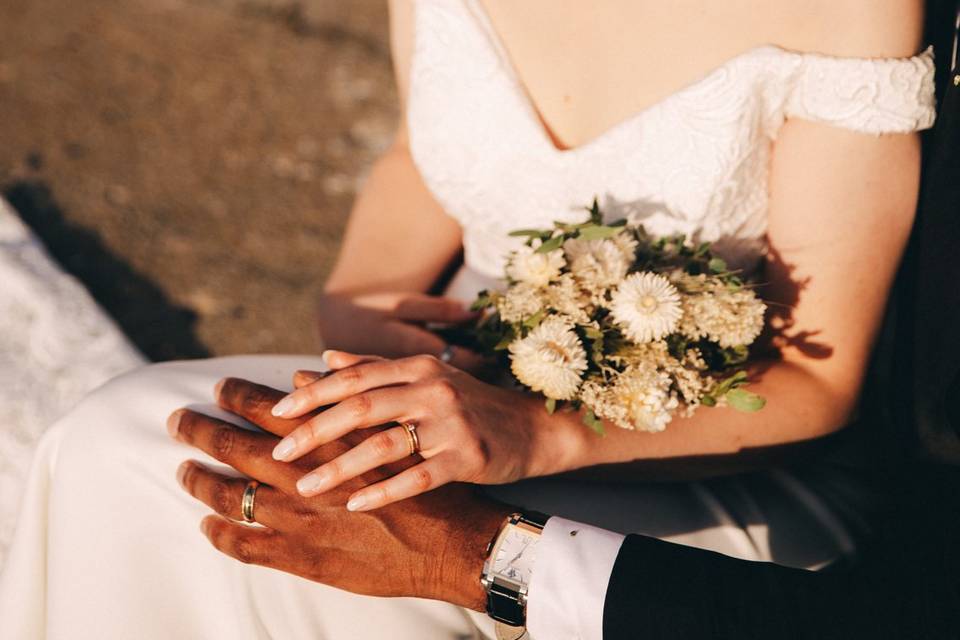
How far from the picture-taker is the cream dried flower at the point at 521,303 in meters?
1.32

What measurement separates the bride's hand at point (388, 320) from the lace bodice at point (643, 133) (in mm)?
196

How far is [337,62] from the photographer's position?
4.21 m

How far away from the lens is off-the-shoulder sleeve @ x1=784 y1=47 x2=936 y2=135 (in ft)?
4.31

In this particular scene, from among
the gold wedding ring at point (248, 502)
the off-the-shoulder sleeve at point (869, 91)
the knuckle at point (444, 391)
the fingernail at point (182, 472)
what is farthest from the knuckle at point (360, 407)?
the off-the-shoulder sleeve at point (869, 91)

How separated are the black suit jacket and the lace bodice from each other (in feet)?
0.47

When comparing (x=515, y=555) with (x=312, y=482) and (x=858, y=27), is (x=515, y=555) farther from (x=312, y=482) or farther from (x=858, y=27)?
(x=858, y=27)

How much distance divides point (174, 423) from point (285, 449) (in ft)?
0.89

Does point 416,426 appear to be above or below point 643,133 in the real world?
below

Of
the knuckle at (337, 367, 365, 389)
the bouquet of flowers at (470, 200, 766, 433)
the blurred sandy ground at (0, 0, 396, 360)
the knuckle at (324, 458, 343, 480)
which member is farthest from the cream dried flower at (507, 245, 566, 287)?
the blurred sandy ground at (0, 0, 396, 360)

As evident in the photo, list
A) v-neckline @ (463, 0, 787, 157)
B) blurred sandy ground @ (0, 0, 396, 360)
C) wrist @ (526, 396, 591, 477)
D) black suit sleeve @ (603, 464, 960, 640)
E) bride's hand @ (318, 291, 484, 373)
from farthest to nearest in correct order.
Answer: blurred sandy ground @ (0, 0, 396, 360), bride's hand @ (318, 291, 484, 373), v-neckline @ (463, 0, 787, 157), wrist @ (526, 396, 591, 477), black suit sleeve @ (603, 464, 960, 640)

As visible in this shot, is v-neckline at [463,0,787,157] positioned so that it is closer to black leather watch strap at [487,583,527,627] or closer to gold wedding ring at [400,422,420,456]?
gold wedding ring at [400,422,420,456]

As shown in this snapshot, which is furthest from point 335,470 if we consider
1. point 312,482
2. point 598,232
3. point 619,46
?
point 619,46

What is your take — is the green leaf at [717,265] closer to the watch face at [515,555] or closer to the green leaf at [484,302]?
the green leaf at [484,302]

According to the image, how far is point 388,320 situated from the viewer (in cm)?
191
